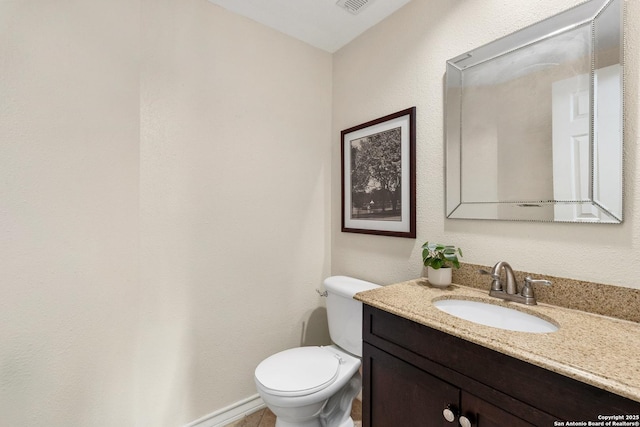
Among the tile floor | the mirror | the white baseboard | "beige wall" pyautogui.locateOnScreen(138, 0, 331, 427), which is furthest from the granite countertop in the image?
the white baseboard

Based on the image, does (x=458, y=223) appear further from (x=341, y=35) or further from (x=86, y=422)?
(x=86, y=422)

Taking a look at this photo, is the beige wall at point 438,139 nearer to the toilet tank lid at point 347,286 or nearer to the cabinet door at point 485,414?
the toilet tank lid at point 347,286

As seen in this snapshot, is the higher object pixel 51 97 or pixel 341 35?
pixel 341 35

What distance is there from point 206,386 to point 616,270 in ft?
6.38

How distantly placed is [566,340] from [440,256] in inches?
22.9

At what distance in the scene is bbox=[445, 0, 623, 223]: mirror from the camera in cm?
99

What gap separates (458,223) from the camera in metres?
1.41

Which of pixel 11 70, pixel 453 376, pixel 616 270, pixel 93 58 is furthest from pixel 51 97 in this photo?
pixel 616 270

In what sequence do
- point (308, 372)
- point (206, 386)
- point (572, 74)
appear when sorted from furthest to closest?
point (206, 386)
point (308, 372)
point (572, 74)

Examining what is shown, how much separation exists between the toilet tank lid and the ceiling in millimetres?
1617

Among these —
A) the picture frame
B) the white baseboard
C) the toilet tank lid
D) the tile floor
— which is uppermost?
the picture frame

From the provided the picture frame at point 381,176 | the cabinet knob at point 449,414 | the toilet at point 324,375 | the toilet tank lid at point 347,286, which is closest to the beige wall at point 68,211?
the toilet at point 324,375

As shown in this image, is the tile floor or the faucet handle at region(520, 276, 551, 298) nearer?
the faucet handle at region(520, 276, 551, 298)

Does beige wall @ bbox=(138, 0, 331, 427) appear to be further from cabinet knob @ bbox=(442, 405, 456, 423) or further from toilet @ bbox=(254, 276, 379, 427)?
cabinet knob @ bbox=(442, 405, 456, 423)
